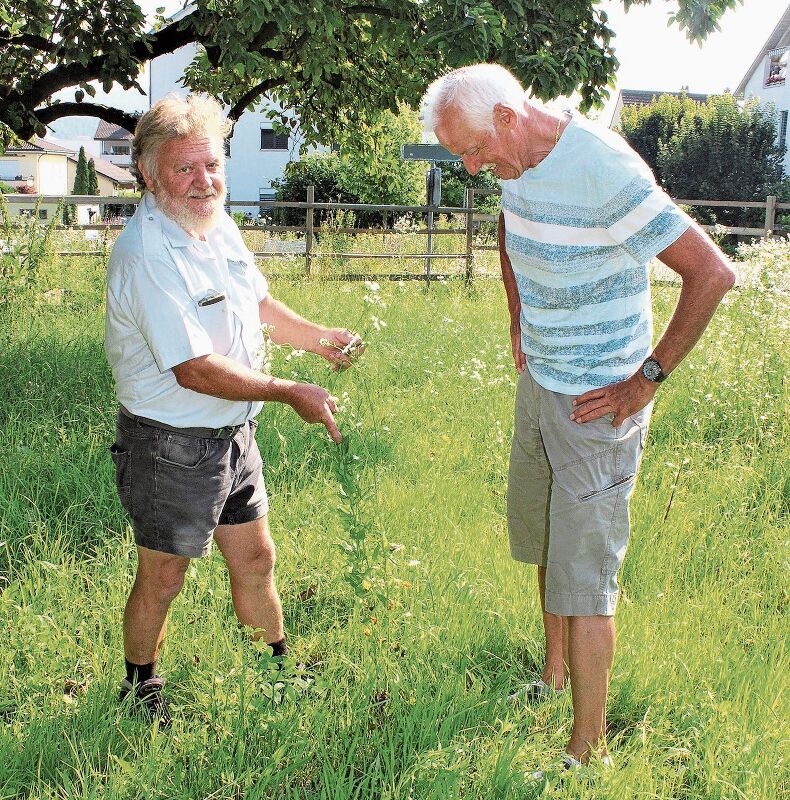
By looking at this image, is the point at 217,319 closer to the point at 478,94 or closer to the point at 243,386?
the point at 243,386

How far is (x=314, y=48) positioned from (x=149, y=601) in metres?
5.27

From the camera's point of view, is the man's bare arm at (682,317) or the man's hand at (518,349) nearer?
the man's bare arm at (682,317)

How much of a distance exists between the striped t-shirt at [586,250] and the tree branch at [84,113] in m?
6.24

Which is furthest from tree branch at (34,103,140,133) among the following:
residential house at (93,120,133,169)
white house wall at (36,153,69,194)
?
residential house at (93,120,133,169)

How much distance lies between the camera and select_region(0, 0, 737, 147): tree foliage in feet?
16.9

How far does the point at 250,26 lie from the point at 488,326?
14.0 feet

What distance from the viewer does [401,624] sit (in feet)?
10.6

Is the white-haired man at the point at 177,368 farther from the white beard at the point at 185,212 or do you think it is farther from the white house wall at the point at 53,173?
the white house wall at the point at 53,173

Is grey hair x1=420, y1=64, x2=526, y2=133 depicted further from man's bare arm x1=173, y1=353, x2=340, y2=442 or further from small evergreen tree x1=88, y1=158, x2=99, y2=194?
small evergreen tree x1=88, y1=158, x2=99, y2=194

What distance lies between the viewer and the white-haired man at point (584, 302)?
2.44 meters

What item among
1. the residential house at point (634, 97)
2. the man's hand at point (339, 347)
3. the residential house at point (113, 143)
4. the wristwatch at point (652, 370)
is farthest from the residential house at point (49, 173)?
the wristwatch at point (652, 370)

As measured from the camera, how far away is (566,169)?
2.49 m

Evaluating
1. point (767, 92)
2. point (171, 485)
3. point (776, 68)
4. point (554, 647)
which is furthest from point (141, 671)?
point (767, 92)

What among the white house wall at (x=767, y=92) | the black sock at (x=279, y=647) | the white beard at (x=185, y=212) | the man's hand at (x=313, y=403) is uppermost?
the white house wall at (x=767, y=92)
